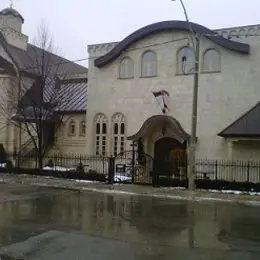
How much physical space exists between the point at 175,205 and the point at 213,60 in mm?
12009

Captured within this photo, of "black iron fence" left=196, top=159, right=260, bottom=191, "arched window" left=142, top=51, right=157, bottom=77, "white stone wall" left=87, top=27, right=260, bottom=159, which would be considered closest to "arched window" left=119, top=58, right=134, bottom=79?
"white stone wall" left=87, top=27, right=260, bottom=159

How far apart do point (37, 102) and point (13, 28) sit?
13.8 meters

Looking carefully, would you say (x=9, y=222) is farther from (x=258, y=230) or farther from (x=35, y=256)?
(x=258, y=230)

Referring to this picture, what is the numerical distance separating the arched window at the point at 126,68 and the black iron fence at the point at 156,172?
481 centimetres

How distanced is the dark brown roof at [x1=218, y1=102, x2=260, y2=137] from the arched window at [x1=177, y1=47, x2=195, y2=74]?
4.40m

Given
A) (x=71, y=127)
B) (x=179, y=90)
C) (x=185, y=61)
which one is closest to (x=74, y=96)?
(x=71, y=127)

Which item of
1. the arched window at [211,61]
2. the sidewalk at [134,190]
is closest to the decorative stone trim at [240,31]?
the arched window at [211,61]

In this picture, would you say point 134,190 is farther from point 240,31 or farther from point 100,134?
point 240,31

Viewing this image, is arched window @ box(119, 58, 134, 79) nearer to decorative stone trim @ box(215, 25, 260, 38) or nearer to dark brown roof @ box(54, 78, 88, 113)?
dark brown roof @ box(54, 78, 88, 113)

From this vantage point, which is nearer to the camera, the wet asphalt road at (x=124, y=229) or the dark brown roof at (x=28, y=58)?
the wet asphalt road at (x=124, y=229)

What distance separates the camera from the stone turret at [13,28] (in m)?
40.2

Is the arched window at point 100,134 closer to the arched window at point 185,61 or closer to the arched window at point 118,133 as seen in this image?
the arched window at point 118,133

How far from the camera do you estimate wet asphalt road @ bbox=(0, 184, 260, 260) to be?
884cm

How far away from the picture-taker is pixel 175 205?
54.9 feet
